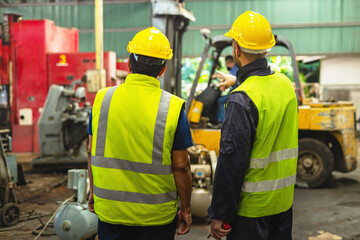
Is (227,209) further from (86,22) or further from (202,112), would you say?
(86,22)

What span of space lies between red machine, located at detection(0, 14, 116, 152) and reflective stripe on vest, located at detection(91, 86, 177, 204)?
29.7 feet

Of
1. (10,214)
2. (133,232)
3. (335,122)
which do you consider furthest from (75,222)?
(335,122)

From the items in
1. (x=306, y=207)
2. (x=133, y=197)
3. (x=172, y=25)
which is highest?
(x=172, y=25)

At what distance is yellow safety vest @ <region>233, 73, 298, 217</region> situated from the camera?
93.7 inches

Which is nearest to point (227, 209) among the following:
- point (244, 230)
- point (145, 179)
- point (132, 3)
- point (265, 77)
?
point (244, 230)

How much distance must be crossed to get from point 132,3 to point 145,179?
49.2ft

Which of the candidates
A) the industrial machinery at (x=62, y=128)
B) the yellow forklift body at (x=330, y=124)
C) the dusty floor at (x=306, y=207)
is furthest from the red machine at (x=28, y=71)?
the yellow forklift body at (x=330, y=124)

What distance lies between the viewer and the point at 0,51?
11328 millimetres

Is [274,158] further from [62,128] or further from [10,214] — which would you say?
[62,128]

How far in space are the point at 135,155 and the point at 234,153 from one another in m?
0.53

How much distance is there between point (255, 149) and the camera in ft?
7.84

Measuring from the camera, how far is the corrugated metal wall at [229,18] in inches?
639

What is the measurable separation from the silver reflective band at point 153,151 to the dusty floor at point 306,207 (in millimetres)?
2795

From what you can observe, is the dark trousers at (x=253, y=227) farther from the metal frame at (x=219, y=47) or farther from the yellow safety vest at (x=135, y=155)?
the metal frame at (x=219, y=47)
